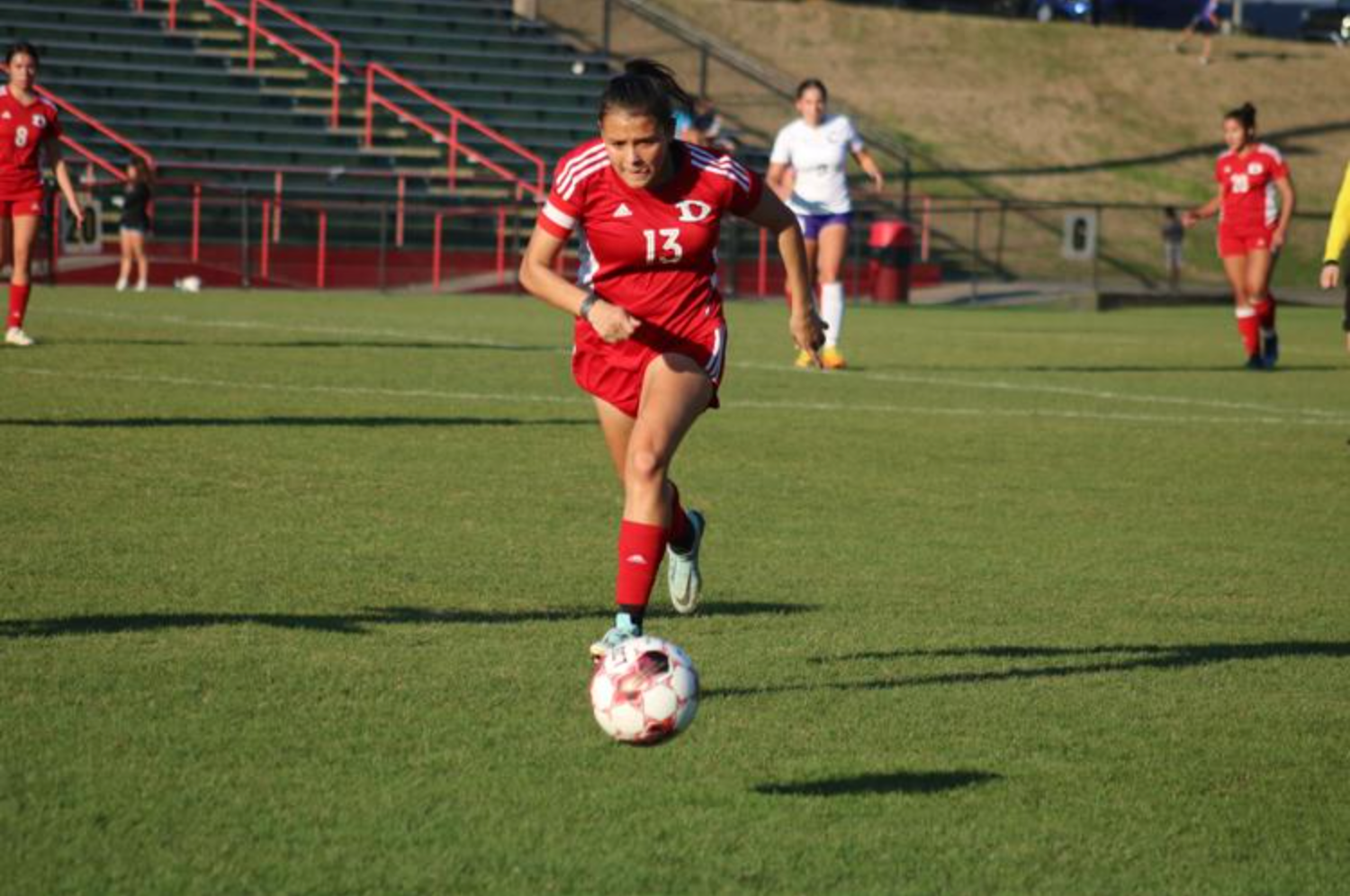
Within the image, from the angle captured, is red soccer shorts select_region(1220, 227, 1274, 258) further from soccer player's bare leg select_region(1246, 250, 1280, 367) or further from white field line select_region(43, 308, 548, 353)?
white field line select_region(43, 308, 548, 353)

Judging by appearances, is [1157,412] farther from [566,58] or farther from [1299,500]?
[566,58]

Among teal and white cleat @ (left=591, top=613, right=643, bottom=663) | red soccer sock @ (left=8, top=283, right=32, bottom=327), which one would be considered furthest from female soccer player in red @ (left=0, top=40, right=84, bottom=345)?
teal and white cleat @ (left=591, top=613, right=643, bottom=663)

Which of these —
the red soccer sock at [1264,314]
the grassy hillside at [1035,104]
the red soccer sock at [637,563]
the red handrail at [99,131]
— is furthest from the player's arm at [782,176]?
the grassy hillside at [1035,104]

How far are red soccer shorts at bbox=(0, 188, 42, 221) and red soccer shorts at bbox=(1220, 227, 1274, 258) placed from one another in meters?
11.3

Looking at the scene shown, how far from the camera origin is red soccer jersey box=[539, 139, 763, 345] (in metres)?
7.14

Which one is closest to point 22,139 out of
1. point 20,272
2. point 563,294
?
point 20,272

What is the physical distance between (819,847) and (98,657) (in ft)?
8.99

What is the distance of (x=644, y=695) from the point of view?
5.64 m

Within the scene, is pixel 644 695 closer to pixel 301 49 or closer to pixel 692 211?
pixel 692 211

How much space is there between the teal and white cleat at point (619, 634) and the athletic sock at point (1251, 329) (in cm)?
1689

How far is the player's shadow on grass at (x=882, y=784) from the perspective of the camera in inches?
217

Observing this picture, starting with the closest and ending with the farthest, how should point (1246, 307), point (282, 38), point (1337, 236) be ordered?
point (1337, 236), point (1246, 307), point (282, 38)

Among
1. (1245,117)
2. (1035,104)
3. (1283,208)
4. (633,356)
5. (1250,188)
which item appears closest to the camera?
(633,356)

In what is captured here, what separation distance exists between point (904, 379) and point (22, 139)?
7.63m
